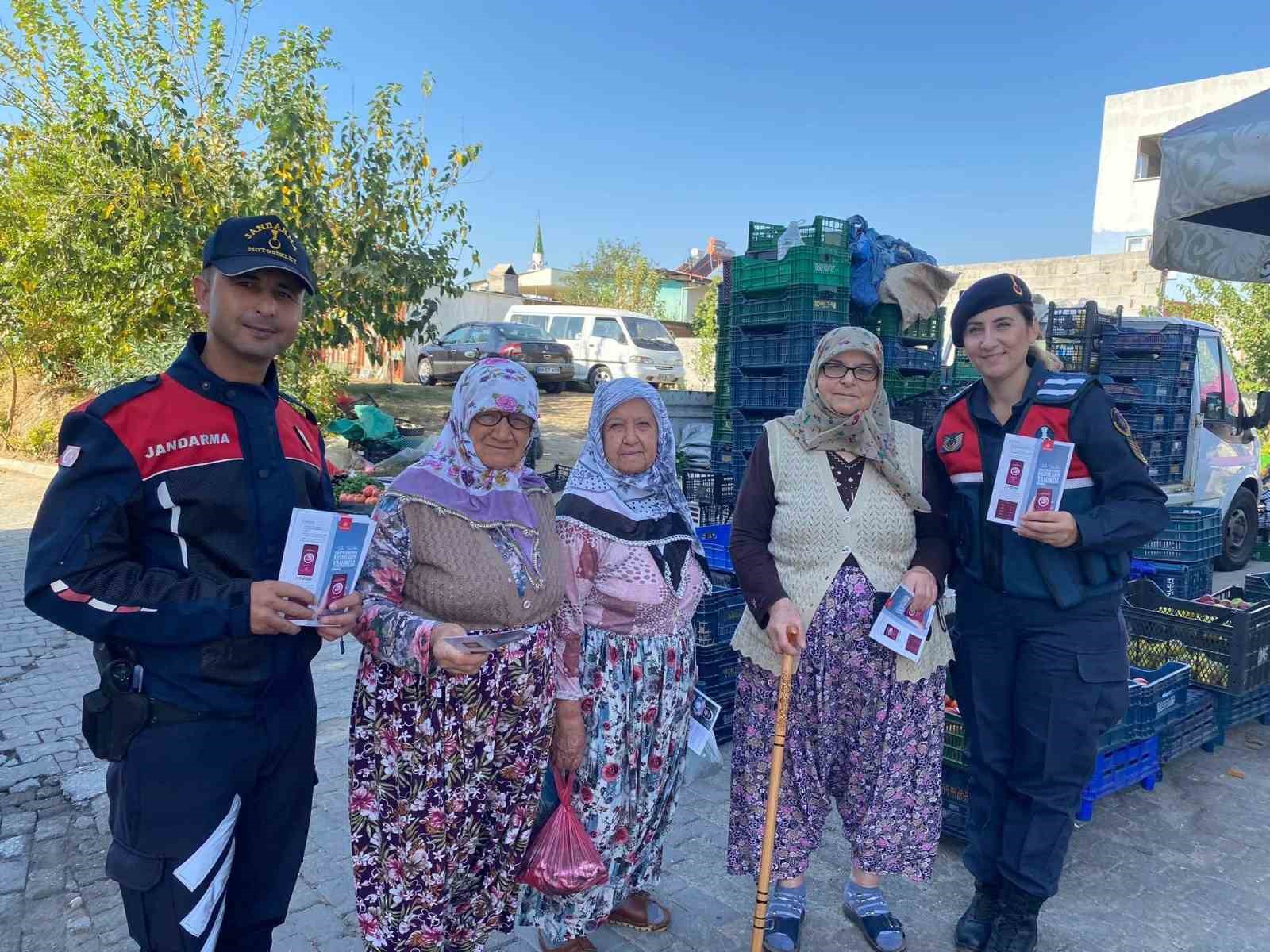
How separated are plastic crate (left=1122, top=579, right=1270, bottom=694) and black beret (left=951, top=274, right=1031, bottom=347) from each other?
8.17 ft

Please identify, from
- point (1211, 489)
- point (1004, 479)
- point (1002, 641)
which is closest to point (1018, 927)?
point (1002, 641)

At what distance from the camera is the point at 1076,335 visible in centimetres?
731

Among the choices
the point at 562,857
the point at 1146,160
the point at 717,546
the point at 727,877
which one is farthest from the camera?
the point at 1146,160

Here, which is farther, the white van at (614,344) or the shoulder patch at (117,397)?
the white van at (614,344)

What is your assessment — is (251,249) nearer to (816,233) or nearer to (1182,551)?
(816,233)

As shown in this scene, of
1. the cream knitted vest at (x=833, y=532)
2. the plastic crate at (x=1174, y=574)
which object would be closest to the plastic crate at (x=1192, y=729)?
the plastic crate at (x=1174, y=574)

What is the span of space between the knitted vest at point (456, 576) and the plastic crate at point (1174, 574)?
4.65m

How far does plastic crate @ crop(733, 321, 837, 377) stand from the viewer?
19.3 feet

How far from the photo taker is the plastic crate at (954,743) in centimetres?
344

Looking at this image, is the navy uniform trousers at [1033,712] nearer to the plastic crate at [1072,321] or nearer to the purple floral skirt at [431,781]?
the purple floral skirt at [431,781]

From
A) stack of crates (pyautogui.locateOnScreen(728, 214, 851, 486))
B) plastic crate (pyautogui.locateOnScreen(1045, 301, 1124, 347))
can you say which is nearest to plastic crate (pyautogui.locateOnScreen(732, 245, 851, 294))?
stack of crates (pyautogui.locateOnScreen(728, 214, 851, 486))

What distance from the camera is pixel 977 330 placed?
Result: 8.51 ft

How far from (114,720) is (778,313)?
205 inches

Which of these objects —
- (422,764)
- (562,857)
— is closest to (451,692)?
(422,764)
